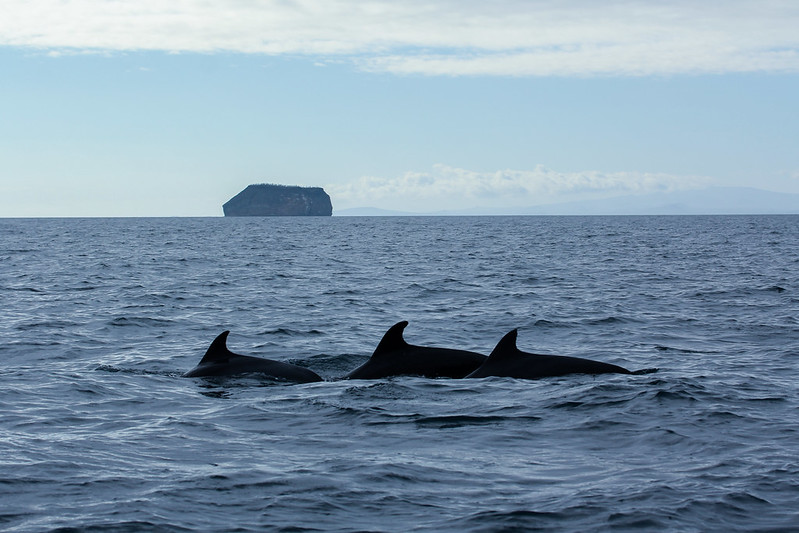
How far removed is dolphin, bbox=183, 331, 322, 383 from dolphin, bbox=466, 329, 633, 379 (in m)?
2.53

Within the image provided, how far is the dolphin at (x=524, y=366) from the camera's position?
44.7 feet

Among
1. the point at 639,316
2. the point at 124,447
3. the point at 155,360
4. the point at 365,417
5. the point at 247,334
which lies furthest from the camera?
the point at 639,316

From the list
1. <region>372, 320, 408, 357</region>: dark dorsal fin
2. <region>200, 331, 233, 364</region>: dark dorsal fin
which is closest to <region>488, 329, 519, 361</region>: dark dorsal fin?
<region>372, 320, 408, 357</region>: dark dorsal fin

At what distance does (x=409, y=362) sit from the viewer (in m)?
14.2

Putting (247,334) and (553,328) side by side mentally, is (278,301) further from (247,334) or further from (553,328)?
(553,328)

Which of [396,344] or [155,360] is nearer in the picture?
[396,344]

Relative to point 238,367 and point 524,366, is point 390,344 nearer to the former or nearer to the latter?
point 524,366

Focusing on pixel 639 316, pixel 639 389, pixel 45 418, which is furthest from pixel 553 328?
pixel 45 418

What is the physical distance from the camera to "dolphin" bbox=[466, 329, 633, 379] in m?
13.6

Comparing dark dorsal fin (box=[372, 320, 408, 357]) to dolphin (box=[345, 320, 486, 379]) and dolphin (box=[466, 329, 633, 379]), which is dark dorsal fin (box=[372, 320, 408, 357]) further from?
dolphin (box=[466, 329, 633, 379])

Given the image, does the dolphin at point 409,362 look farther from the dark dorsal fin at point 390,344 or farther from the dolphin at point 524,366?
the dolphin at point 524,366

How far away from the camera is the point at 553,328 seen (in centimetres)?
2112

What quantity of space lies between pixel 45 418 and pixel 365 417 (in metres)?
3.80

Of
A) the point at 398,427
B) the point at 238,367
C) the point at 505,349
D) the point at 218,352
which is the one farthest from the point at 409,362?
the point at 398,427
